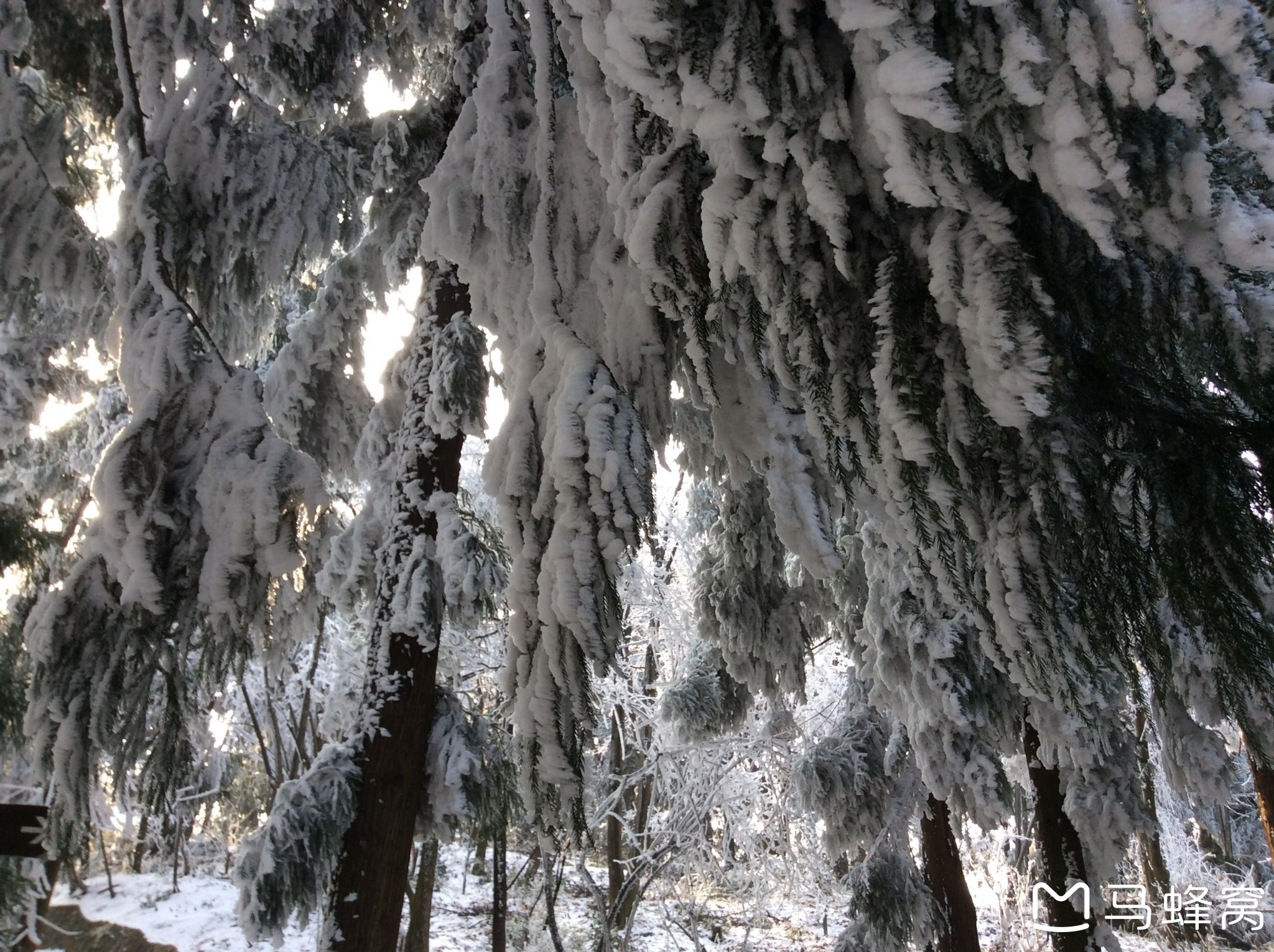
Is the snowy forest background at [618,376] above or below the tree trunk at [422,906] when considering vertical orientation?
above

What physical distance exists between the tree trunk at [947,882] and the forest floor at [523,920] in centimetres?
394

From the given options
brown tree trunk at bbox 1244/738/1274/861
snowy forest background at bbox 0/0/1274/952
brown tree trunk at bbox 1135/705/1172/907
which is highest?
snowy forest background at bbox 0/0/1274/952

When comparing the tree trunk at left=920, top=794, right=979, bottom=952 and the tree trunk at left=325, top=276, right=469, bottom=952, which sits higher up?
the tree trunk at left=325, top=276, right=469, bottom=952

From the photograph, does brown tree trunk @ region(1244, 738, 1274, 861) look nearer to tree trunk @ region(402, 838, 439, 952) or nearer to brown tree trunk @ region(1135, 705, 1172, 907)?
brown tree trunk @ region(1135, 705, 1172, 907)

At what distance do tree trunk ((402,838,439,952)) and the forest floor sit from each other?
59.7 inches

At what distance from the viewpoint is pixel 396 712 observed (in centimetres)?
346

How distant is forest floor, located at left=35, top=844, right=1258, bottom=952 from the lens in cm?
1072

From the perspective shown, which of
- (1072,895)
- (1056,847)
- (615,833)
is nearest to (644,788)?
(615,833)

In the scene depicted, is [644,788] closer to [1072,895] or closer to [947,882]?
[947,882]

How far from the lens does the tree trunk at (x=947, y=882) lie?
5.81m

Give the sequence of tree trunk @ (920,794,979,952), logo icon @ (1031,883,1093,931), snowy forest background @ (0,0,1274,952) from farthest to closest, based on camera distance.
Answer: tree trunk @ (920,794,979,952)
logo icon @ (1031,883,1093,931)
snowy forest background @ (0,0,1274,952)

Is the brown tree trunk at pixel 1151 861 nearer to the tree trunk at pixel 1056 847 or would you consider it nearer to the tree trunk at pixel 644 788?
the tree trunk at pixel 644 788

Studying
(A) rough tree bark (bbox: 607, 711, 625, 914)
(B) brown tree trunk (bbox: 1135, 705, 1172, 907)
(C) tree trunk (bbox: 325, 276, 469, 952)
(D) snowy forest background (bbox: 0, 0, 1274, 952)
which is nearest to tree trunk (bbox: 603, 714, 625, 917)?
(A) rough tree bark (bbox: 607, 711, 625, 914)

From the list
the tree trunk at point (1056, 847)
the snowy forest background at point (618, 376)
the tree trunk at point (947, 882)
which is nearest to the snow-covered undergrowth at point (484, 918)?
the tree trunk at point (947, 882)
